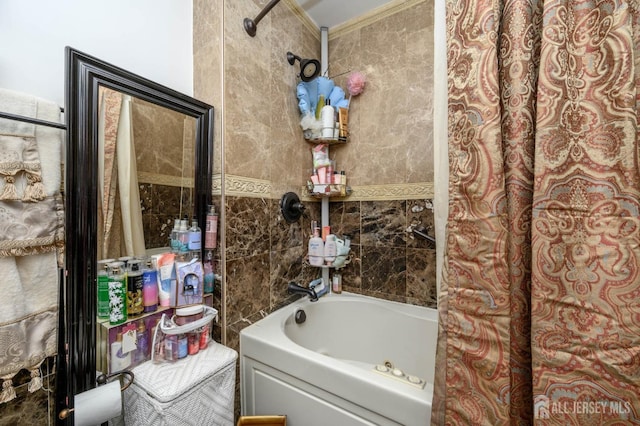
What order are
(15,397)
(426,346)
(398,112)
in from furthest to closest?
(398,112) < (426,346) < (15,397)

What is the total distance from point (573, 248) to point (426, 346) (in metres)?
1.10

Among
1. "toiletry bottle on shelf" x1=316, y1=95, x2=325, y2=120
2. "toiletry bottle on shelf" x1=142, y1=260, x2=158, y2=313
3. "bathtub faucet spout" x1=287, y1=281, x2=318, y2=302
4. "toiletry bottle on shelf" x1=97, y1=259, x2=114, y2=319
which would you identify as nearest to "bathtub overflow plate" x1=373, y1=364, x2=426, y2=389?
"bathtub faucet spout" x1=287, y1=281, x2=318, y2=302

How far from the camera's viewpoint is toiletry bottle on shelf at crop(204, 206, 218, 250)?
118cm

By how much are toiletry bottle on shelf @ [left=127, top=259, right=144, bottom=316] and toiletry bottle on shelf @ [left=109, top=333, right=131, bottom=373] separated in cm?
9

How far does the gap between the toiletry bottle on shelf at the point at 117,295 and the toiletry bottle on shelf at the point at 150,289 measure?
65 millimetres

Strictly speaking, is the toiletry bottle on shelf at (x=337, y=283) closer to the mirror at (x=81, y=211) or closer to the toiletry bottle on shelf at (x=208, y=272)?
the toiletry bottle on shelf at (x=208, y=272)

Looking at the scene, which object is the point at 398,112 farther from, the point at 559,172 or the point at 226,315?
the point at 226,315

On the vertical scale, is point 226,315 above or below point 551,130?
below

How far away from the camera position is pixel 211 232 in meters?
1.18

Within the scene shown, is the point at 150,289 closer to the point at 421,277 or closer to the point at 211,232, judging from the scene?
the point at 211,232

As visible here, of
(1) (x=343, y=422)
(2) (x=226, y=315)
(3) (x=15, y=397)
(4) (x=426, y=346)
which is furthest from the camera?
(4) (x=426, y=346)

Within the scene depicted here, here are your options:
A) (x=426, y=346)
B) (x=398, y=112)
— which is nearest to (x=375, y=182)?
(x=398, y=112)

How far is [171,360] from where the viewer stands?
3.13 ft

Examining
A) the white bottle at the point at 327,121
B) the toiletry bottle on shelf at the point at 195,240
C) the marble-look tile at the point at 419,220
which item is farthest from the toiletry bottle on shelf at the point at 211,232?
the marble-look tile at the point at 419,220
